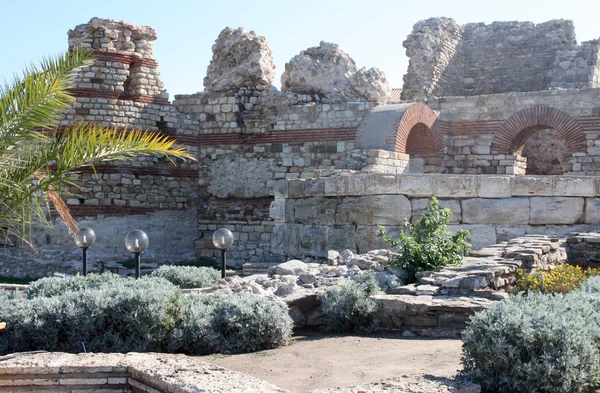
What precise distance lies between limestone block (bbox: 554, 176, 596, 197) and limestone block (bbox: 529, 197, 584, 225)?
0.08m

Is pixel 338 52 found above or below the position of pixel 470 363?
above

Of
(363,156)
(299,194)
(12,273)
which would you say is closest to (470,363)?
(299,194)

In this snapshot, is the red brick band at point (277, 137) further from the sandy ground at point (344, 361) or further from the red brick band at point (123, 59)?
the sandy ground at point (344, 361)

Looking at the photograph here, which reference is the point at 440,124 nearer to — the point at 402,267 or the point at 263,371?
the point at 402,267

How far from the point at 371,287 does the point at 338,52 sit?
1098 cm

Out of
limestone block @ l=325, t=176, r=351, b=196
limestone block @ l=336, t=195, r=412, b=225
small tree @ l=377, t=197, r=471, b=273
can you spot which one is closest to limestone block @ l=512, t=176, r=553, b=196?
limestone block @ l=336, t=195, r=412, b=225

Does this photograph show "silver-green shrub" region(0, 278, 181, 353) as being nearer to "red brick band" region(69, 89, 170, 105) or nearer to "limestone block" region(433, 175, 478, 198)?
"limestone block" region(433, 175, 478, 198)

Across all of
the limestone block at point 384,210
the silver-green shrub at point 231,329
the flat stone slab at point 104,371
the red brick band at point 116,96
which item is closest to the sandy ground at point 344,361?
the silver-green shrub at point 231,329

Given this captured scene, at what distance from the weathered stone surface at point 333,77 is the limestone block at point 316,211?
5858mm

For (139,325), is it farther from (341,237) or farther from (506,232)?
→ (506,232)

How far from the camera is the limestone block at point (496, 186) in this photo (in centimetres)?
1023

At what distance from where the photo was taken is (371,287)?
6.59 metres

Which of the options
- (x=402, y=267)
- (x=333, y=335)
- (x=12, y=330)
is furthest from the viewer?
(x=402, y=267)

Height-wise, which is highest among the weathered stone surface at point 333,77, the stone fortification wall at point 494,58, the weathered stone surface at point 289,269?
the stone fortification wall at point 494,58
